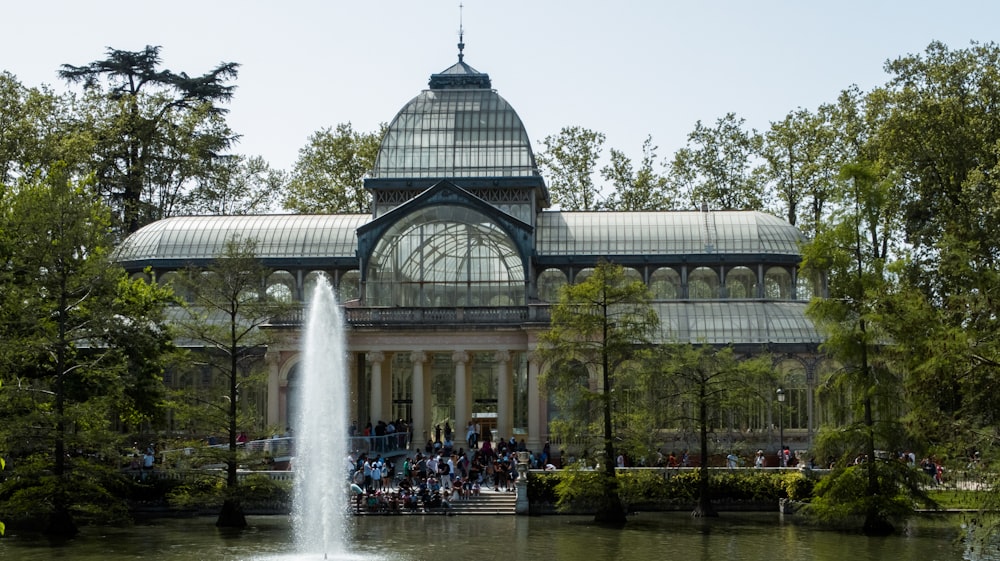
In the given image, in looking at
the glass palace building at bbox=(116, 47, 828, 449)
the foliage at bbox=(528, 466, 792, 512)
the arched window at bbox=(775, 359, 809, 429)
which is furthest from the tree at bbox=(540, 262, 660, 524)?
the arched window at bbox=(775, 359, 809, 429)

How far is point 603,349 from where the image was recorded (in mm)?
39844

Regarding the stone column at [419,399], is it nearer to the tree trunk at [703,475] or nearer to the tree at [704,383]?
the tree at [704,383]

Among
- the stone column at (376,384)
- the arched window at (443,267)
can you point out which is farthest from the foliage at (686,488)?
the arched window at (443,267)

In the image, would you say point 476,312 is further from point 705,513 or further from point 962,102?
point 962,102

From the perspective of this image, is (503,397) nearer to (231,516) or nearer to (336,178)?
(231,516)

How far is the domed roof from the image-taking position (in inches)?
2400

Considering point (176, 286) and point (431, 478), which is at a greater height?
point (176, 286)

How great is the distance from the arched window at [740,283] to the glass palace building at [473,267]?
0.06 metres

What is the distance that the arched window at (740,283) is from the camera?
6028 centimetres

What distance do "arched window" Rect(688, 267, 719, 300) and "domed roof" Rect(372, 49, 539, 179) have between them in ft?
29.6

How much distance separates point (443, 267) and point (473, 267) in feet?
4.43

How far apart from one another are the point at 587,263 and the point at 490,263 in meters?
4.99

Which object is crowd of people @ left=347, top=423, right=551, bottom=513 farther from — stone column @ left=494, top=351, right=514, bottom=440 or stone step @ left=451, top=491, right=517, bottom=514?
stone column @ left=494, top=351, right=514, bottom=440

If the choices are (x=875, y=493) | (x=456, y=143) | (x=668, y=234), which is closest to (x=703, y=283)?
(x=668, y=234)
